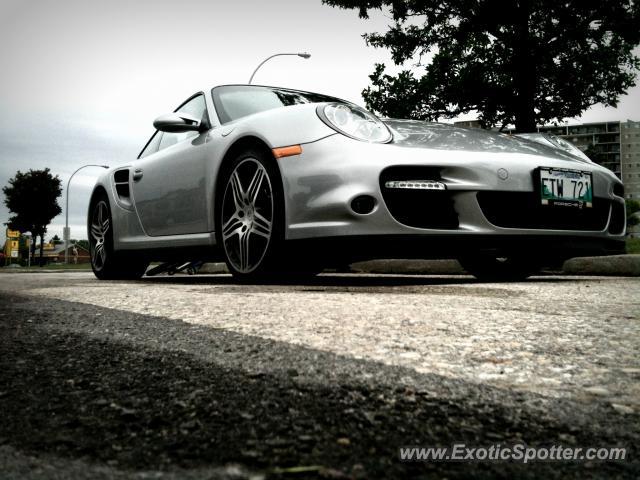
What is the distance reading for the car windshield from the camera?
4.60 m

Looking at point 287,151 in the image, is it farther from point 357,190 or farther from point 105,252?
point 105,252

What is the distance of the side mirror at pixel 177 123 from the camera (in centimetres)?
461

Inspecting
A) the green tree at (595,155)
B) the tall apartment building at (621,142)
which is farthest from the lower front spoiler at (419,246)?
the tall apartment building at (621,142)

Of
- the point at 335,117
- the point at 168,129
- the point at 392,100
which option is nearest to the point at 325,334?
the point at 335,117

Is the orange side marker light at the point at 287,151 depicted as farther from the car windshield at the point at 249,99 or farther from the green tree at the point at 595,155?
the green tree at the point at 595,155

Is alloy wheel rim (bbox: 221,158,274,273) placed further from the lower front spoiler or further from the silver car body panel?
the lower front spoiler

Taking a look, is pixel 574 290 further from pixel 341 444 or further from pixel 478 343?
pixel 341 444

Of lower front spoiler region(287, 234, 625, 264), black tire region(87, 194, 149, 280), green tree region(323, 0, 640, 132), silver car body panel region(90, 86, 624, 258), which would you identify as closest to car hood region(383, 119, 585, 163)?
silver car body panel region(90, 86, 624, 258)

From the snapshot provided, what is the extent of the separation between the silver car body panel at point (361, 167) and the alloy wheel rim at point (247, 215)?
18cm

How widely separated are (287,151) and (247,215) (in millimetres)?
547

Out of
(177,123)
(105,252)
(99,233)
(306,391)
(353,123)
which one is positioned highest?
(177,123)

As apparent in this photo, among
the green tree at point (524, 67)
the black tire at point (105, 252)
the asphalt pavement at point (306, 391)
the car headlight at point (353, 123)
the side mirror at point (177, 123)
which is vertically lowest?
the asphalt pavement at point (306, 391)

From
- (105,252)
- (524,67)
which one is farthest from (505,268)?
(524,67)

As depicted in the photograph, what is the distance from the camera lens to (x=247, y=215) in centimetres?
409
